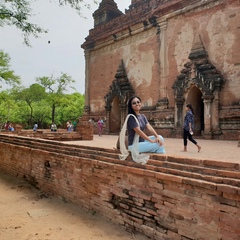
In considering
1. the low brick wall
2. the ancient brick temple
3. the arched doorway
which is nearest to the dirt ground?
the low brick wall

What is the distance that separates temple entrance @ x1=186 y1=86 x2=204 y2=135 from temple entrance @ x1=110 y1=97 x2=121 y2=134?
575 cm

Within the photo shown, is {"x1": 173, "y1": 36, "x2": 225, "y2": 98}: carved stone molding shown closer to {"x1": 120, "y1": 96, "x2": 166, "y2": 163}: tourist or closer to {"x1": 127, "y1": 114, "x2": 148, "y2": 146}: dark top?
{"x1": 127, "y1": 114, "x2": 148, "y2": 146}: dark top

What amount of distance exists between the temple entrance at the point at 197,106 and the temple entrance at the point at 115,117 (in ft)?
18.9

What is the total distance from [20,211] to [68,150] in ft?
5.40

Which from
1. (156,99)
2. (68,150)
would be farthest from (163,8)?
(68,150)

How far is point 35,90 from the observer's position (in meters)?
33.7

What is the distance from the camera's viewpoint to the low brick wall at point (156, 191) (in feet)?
10.1

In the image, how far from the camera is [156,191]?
3816mm

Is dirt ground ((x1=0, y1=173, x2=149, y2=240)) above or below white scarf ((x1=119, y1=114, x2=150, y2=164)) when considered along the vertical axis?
below

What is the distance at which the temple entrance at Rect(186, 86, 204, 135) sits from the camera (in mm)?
12352

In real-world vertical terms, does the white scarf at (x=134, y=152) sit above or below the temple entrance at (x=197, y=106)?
below

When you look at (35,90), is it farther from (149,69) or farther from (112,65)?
(149,69)

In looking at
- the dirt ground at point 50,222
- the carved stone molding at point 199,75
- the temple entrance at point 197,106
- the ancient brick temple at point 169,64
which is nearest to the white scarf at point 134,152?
the dirt ground at point 50,222

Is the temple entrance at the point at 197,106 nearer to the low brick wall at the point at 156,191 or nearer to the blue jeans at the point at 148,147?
the low brick wall at the point at 156,191
